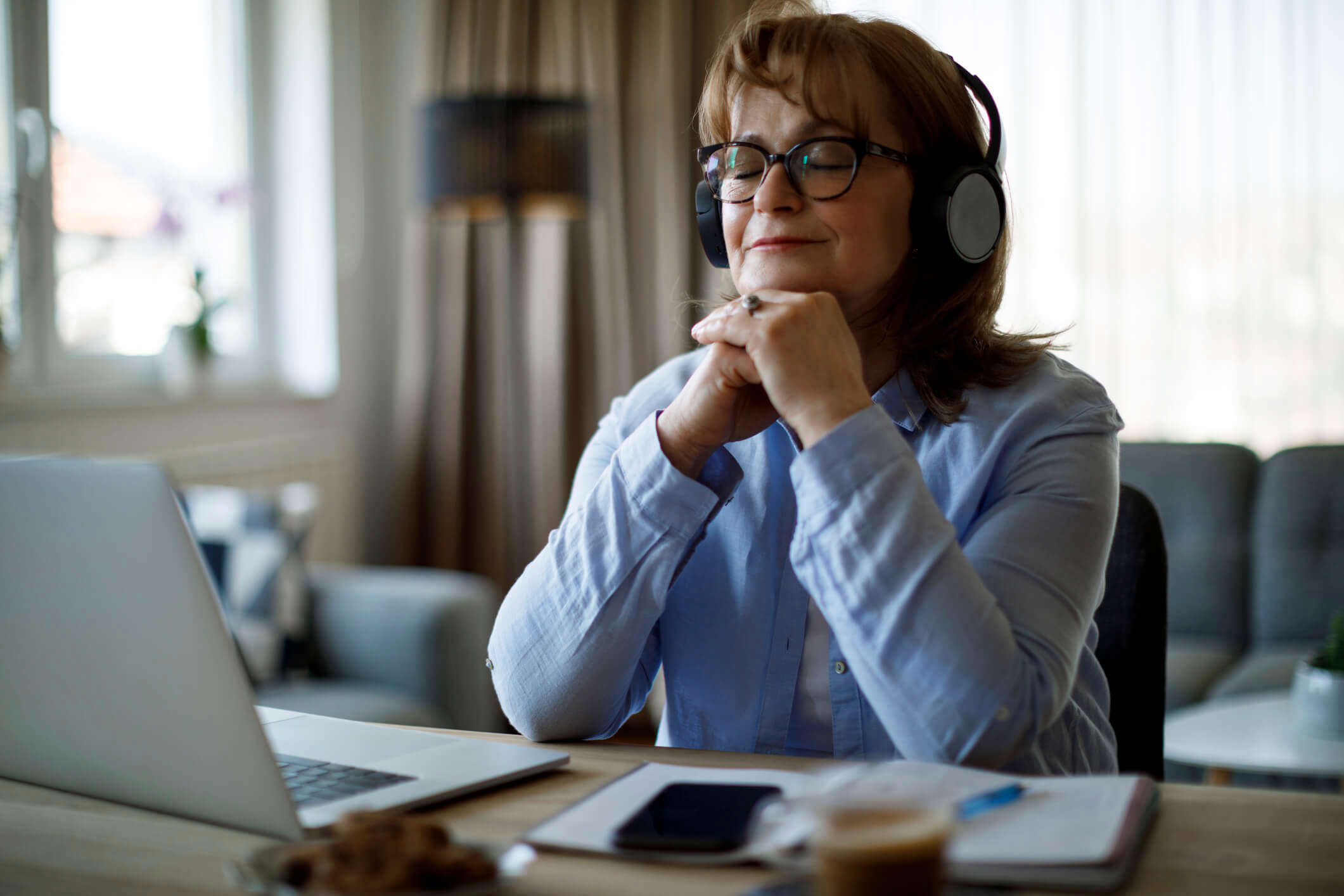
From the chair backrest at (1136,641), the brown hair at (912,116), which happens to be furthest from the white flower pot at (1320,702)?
the brown hair at (912,116)

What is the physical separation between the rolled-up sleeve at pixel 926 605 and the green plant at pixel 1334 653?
1.13 metres

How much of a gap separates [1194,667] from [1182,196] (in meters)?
1.29

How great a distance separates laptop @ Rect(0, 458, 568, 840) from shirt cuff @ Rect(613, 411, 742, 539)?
23 cm

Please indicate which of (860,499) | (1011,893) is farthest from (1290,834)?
(860,499)

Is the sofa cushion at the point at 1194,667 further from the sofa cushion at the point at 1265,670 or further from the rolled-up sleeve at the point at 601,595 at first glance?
the rolled-up sleeve at the point at 601,595

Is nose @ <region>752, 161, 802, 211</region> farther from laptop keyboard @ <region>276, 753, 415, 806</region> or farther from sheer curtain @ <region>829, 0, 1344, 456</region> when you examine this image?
sheer curtain @ <region>829, 0, 1344, 456</region>

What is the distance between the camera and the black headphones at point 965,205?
1.08 meters

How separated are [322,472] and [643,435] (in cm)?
260

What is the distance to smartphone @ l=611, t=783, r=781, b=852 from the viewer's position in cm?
64

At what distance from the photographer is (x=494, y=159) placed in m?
2.86

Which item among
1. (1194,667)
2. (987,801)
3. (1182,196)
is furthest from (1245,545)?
(987,801)

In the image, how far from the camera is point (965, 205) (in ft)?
3.57

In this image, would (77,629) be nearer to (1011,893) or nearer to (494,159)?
(1011,893)

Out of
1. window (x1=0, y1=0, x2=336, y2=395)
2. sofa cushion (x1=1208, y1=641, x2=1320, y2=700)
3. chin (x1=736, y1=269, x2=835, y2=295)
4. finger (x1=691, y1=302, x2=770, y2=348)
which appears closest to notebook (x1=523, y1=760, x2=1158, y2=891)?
finger (x1=691, y1=302, x2=770, y2=348)
